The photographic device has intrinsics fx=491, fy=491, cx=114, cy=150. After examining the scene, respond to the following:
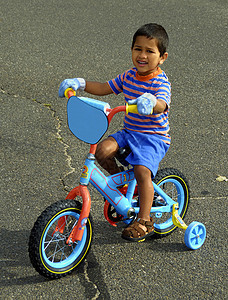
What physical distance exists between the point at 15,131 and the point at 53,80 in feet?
4.95

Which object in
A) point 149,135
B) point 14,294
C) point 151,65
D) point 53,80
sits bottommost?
point 14,294

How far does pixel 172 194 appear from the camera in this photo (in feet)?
14.0

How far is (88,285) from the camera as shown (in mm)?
3461

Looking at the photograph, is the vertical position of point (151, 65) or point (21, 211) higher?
point (151, 65)

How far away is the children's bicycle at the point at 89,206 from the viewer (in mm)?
3143

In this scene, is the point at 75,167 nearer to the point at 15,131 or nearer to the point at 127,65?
the point at 15,131

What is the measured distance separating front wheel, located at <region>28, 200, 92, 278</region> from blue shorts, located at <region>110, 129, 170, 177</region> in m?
0.54

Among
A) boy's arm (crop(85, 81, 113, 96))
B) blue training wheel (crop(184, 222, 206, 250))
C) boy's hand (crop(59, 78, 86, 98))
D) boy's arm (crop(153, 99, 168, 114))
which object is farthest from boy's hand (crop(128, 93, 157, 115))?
blue training wheel (crop(184, 222, 206, 250))

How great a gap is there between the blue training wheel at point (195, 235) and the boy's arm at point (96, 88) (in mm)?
1245

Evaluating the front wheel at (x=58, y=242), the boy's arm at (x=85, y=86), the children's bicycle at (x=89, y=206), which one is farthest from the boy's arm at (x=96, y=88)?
the front wheel at (x=58, y=242)

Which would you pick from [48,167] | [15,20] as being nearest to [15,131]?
[48,167]

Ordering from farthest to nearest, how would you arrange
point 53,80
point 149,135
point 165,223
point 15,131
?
point 53,80
point 15,131
point 165,223
point 149,135

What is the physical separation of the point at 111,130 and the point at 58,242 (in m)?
2.22

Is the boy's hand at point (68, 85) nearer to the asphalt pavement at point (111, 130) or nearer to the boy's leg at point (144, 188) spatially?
the boy's leg at point (144, 188)
